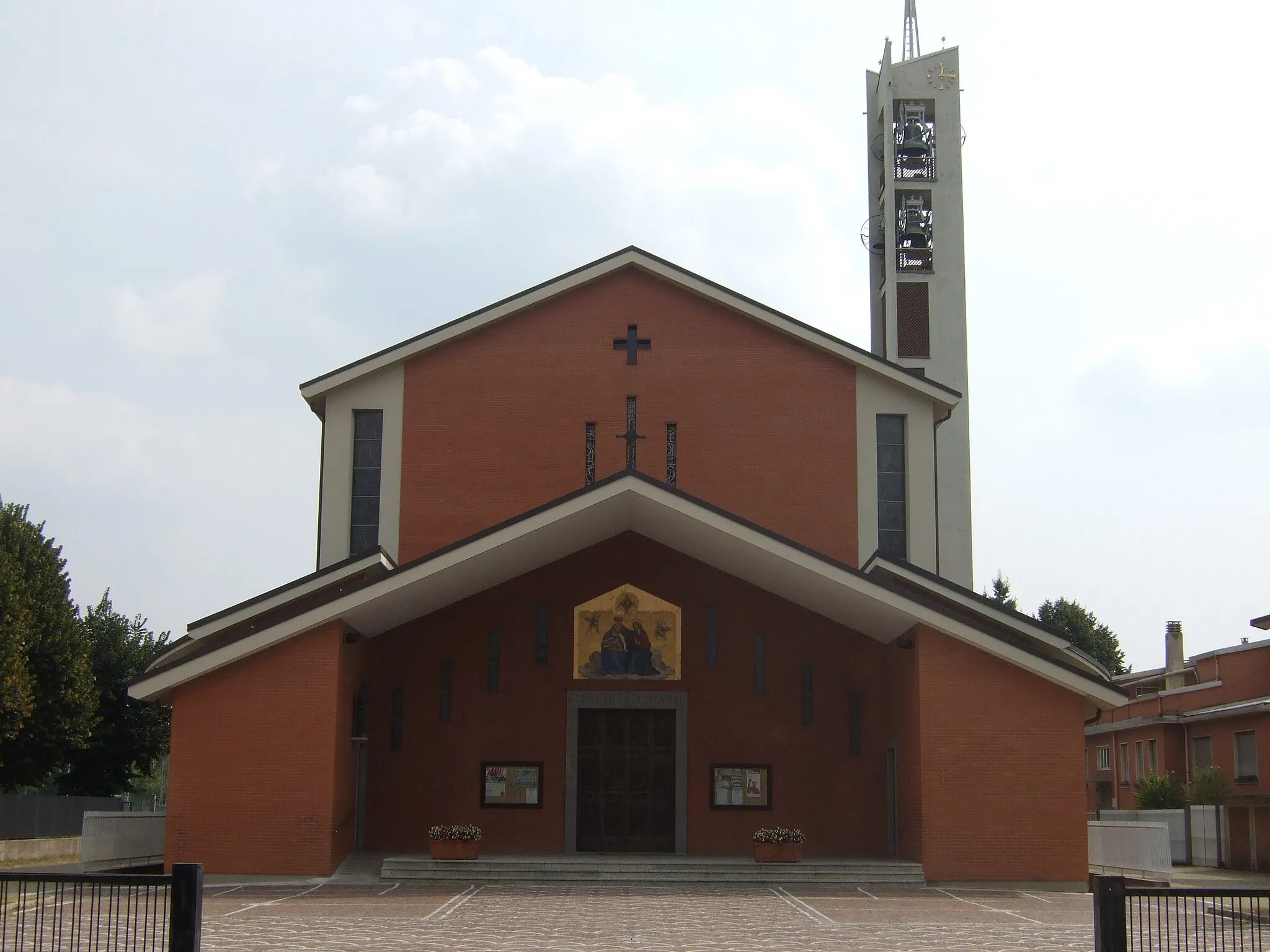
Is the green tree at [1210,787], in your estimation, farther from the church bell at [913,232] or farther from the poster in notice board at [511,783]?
the church bell at [913,232]

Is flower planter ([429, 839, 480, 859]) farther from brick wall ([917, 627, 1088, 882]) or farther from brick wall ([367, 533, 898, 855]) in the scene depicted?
brick wall ([917, 627, 1088, 882])

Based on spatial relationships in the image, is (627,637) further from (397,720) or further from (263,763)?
(263,763)

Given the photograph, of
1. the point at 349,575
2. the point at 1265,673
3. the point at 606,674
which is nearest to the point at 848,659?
the point at 606,674

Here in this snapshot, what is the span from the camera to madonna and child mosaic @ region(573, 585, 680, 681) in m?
23.0

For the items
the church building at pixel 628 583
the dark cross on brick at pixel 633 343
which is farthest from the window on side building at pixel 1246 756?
the dark cross on brick at pixel 633 343

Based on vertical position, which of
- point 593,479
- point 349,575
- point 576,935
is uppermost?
point 593,479

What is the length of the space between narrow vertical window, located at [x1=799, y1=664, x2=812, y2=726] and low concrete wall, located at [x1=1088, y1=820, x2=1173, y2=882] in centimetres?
471

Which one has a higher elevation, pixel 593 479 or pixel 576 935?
pixel 593 479

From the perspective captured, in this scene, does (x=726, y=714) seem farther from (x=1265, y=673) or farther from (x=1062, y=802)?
(x=1265, y=673)

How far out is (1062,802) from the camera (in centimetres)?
1919

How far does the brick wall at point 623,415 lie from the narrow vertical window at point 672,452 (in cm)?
7

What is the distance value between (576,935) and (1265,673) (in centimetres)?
2416

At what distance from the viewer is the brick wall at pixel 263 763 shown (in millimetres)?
18938

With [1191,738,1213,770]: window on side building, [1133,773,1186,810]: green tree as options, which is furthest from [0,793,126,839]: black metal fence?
[1191,738,1213,770]: window on side building
